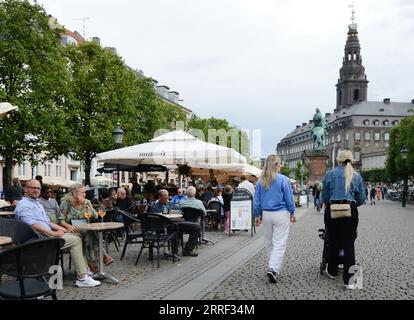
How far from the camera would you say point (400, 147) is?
6012 cm

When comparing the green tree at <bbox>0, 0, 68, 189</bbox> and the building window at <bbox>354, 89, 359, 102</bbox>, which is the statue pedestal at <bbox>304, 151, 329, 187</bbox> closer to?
the green tree at <bbox>0, 0, 68, 189</bbox>

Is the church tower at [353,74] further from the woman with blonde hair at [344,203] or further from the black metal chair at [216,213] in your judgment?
the woman with blonde hair at [344,203]

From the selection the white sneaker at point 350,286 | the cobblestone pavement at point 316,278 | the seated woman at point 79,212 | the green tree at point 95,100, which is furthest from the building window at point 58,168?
the white sneaker at point 350,286

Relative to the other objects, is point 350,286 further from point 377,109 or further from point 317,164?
point 377,109

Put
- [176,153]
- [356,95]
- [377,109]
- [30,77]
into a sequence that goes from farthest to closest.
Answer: [356,95]
[377,109]
[30,77]
[176,153]

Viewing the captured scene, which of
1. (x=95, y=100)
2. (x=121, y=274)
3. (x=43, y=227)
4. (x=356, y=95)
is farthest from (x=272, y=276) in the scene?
(x=356, y=95)

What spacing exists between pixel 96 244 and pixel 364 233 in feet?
34.5

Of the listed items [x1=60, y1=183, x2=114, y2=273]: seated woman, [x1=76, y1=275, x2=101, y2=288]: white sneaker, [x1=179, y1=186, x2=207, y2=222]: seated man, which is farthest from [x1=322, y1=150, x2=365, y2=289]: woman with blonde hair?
[x1=179, y1=186, x2=207, y2=222]: seated man

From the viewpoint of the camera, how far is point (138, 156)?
15.7 metres

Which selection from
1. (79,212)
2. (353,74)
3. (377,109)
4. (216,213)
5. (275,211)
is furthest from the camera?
(377,109)

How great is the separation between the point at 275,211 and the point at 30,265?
4183 millimetres

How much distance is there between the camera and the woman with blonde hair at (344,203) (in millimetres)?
7980

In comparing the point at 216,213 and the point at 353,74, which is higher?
the point at 353,74
